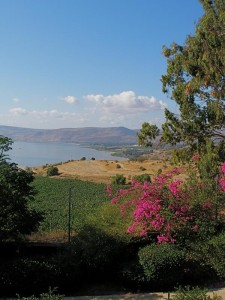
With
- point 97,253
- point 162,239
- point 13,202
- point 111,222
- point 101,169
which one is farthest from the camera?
point 101,169

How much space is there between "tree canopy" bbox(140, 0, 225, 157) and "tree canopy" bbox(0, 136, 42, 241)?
9.79 m

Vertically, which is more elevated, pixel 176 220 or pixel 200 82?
pixel 200 82

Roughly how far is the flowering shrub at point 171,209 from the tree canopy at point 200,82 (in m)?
4.92

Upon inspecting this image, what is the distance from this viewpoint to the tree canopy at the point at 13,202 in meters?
12.2

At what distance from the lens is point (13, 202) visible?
1238 centimetres

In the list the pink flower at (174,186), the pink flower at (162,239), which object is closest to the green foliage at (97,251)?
the pink flower at (162,239)

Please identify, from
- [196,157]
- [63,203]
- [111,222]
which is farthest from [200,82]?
[63,203]

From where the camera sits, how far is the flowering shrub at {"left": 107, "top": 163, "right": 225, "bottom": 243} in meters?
13.5

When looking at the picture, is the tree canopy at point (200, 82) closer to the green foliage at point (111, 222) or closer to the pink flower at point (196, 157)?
the pink flower at point (196, 157)

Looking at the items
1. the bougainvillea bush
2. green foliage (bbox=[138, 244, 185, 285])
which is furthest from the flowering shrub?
green foliage (bbox=[138, 244, 185, 285])

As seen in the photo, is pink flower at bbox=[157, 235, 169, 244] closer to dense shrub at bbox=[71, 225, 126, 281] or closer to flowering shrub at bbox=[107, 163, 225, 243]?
flowering shrub at bbox=[107, 163, 225, 243]

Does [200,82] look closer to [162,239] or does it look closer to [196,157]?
[196,157]

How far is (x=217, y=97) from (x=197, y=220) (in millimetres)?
7587

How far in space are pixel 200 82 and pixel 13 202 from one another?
1097 centimetres
